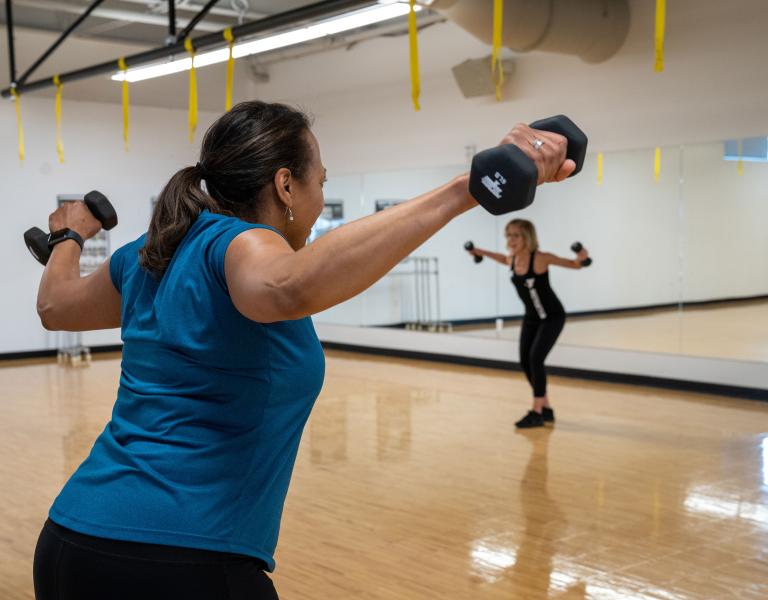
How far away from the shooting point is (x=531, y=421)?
6.62m

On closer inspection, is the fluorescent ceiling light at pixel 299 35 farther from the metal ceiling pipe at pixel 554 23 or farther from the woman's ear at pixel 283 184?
the woman's ear at pixel 283 184

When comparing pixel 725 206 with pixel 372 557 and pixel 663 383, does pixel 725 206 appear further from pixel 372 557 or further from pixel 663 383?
pixel 372 557

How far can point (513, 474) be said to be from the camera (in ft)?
17.3

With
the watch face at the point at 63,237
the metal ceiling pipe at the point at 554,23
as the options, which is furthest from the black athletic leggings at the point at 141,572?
the metal ceiling pipe at the point at 554,23

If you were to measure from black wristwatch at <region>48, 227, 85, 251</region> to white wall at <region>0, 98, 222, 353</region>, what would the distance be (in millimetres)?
9776

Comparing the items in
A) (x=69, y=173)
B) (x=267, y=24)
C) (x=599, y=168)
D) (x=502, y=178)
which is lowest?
(x=502, y=178)

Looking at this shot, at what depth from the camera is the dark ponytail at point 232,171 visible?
1.25 meters

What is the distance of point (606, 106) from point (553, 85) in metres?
0.62

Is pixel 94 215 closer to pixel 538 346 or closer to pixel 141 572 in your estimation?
pixel 141 572

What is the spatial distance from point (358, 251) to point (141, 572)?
492 mm

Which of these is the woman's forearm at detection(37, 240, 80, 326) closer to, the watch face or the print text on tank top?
the watch face

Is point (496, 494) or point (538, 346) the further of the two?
point (538, 346)

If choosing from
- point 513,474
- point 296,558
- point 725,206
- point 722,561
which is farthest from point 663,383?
point 296,558

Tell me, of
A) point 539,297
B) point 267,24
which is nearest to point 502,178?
point 267,24
